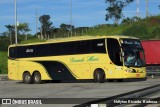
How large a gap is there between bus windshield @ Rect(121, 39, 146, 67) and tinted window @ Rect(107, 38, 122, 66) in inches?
16.3

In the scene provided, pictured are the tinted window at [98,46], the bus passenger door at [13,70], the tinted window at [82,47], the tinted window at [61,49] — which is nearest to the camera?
the tinted window at [98,46]

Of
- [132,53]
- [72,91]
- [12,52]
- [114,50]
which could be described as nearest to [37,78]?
[12,52]

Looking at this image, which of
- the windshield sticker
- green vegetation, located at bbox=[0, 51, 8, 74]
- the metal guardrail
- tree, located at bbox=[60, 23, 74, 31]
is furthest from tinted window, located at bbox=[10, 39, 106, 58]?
tree, located at bbox=[60, 23, 74, 31]

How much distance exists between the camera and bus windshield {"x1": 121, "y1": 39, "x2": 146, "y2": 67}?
28.9 metres

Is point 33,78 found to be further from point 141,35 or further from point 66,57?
point 141,35

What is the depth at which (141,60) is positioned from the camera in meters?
29.8

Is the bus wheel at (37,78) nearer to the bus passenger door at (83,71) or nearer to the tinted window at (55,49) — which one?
the tinted window at (55,49)

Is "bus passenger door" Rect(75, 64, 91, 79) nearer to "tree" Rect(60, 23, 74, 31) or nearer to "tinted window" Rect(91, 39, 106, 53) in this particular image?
"tinted window" Rect(91, 39, 106, 53)

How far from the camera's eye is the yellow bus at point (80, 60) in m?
28.9

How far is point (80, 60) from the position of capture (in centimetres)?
3064

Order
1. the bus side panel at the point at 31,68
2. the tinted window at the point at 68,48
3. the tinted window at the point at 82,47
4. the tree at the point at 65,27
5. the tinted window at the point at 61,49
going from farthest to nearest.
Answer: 1. the tree at the point at 65,27
2. the bus side panel at the point at 31,68
3. the tinted window at the point at 68,48
4. the tinted window at the point at 82,47
5. the tinted window at the point at 61,49

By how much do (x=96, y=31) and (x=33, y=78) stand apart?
5796 cm

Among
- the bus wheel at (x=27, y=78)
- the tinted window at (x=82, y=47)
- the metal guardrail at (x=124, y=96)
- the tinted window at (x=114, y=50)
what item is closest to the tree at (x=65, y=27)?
the bus wheel at (x=27, y=78)

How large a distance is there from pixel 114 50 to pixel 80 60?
3.04 m
